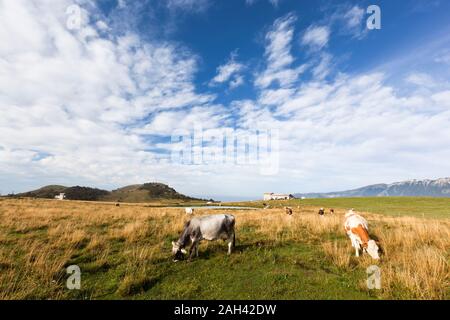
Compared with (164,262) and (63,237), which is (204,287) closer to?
(164,262)

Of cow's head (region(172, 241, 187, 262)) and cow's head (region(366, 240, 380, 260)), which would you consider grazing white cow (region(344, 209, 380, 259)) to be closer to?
cow's head (region(366, 240, 380, 260))

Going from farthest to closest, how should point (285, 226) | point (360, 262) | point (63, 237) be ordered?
point (285, 226) → point (63, 237) → point (360, 262)

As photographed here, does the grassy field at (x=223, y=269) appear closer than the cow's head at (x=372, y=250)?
Yes

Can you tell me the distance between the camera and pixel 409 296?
248 inches

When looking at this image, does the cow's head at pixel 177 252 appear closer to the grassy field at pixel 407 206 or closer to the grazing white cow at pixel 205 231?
the grazing white cow at pixel 205 231

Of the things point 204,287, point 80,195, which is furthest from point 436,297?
point 80,195

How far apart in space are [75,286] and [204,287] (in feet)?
12.5

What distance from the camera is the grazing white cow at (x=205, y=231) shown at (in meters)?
10.5

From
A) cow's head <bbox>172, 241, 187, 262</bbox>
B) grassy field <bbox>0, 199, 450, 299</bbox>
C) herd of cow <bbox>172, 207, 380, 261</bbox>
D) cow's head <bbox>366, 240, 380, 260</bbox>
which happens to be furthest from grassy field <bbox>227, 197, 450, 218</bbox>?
cow's head <bbox>172, 241, 187, 262</bbox>

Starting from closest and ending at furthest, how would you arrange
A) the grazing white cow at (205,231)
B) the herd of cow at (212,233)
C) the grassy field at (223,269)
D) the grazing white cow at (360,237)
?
the grassy field at (223,269), the grazing white cow at (360,237), the herd of cow at (212,233), the grazing white cow at (205,231)

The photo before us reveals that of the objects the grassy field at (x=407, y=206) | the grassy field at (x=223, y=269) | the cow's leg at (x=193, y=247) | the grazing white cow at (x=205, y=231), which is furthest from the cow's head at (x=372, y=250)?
the grassy field at (x=407, y=206)

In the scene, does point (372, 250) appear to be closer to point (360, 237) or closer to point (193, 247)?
point (360, 237)
